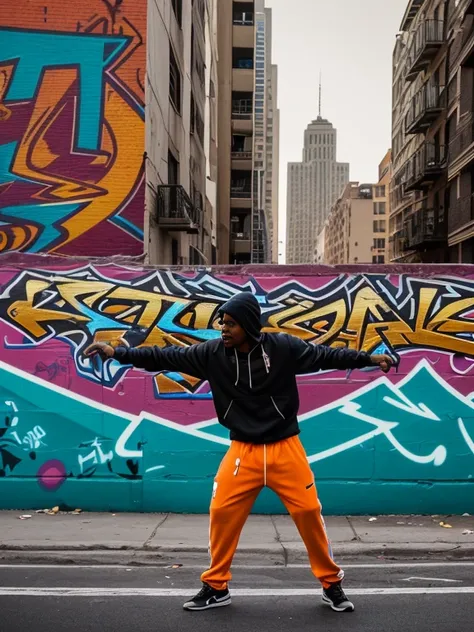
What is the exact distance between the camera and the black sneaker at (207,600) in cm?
471

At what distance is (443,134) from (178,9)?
79.8 ft

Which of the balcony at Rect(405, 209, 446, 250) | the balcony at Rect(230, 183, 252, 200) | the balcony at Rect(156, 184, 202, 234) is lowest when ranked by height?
the balcony at Rect(156, 184, 202, 234)

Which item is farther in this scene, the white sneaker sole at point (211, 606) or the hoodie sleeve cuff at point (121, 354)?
the hoodie sleeve cuff at point (121, 354)

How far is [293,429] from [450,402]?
297 centimetres

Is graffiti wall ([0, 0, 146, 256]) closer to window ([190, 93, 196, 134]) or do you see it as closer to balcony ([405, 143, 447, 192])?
window ([190, 93, 196, 134])

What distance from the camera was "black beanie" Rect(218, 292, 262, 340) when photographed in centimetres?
464

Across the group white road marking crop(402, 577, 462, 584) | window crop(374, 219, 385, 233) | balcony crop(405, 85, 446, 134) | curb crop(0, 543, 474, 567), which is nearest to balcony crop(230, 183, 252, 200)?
balcony crop(405, 85, 446, 134)

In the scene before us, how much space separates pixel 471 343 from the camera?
23.7 feet

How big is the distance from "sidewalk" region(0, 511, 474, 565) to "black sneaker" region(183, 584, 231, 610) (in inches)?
43.7

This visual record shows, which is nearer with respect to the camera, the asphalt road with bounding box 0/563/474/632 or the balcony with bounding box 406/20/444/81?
the asphalt road with bounding box 0/563/474/632

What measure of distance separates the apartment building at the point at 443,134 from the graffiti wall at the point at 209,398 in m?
29.1

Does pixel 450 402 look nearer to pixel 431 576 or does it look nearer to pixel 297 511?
pixel 431 576

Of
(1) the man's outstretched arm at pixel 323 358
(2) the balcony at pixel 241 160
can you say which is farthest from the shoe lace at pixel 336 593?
(2) the balcony at pixel 241 160

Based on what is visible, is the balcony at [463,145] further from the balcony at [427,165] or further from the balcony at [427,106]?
the balcony at [427,106]
